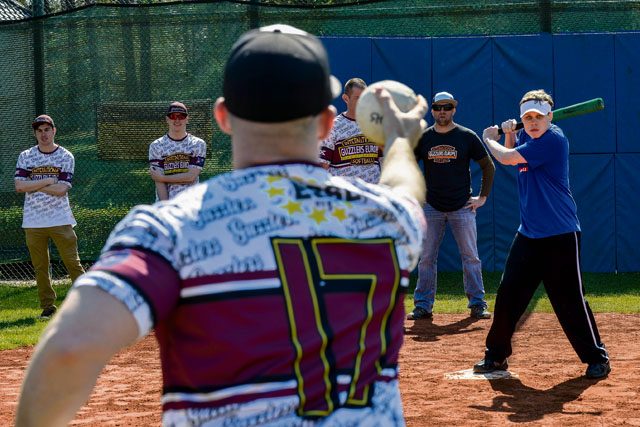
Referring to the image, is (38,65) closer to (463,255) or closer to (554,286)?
(463,255)

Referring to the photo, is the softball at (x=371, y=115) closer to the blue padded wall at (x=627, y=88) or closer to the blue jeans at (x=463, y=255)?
the blue jeans at (x=463, y=255)

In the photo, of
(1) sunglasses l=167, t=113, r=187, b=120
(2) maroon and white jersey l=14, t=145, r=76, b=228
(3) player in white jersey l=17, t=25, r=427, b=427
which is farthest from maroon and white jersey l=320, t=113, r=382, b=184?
(3) player in white jersey l=17, t=25, r=427, b=427

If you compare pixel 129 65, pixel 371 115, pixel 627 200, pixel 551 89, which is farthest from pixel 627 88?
pixel 371 115

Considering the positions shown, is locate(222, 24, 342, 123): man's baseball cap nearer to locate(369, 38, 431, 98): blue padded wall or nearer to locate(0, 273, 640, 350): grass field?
locate(0, 273, 640, 350): grass field

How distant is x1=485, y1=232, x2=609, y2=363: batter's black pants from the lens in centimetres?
757

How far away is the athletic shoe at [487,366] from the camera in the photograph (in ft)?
26.2

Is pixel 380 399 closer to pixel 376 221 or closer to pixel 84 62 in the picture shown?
pixel 376 221

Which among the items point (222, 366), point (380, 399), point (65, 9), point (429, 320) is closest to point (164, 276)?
point (222, 366)

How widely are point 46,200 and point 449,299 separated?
195 inches

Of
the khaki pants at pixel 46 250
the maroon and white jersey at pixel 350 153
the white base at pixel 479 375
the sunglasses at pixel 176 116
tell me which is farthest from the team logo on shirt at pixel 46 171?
the white base at pixel 479 375

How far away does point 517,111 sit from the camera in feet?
47.0

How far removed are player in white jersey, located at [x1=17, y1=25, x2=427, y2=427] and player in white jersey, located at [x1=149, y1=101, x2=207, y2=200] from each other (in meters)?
9.16

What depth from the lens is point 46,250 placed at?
1171 cm

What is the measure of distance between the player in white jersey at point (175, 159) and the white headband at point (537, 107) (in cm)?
466
